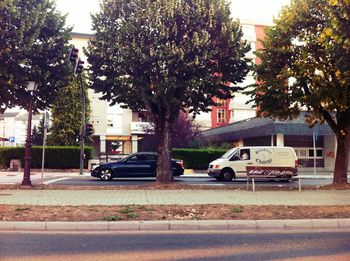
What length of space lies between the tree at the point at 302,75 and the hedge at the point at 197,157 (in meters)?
14.3

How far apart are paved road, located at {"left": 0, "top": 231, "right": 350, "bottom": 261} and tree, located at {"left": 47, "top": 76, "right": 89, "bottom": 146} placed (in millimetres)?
28318

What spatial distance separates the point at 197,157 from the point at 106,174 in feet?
38.9

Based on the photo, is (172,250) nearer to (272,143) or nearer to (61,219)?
(61,219)

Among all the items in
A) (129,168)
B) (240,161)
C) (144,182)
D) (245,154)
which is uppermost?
(245,154)

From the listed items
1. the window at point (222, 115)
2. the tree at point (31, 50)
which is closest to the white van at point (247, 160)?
the tree at point (31, 50)

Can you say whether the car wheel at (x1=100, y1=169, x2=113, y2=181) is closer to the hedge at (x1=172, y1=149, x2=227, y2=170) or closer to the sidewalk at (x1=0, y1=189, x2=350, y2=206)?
the sidewalk at (x1=0, y1=189, x2=350, y2=206)

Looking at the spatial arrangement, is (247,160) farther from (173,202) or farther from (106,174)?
(173,202)

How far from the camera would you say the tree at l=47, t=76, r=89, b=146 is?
35.6m

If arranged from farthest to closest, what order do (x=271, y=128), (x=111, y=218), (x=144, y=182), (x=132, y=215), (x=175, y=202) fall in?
(x=271, y=128) < (x=144, y=182) < (x=175, y=202) < (x=132, y=215) < (x=111, y=218)

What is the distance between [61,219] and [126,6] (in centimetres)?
981

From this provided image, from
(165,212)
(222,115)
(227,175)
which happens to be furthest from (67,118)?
(165,212)

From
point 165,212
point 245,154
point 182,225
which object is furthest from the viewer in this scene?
point 245,154

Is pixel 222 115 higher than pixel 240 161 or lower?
higher

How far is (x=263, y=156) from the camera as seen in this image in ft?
71.8
